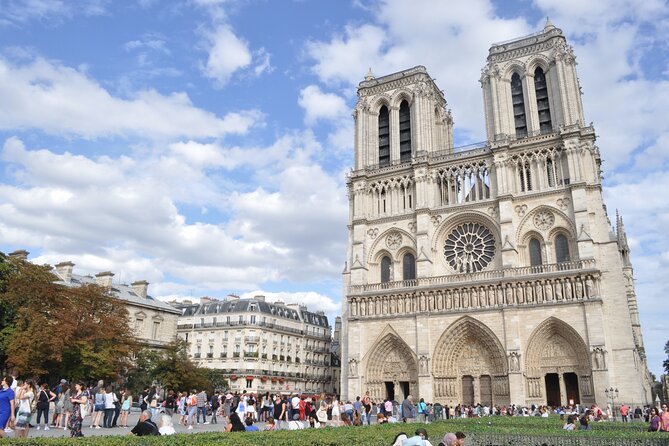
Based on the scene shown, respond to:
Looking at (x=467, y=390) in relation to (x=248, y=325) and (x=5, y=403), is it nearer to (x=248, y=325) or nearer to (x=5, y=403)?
(x=248, y=325)

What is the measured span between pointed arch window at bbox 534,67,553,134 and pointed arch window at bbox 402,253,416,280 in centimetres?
1179

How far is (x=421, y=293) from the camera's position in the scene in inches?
1363

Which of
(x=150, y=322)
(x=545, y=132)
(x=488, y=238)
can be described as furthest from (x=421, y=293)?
(x=150, y=322)

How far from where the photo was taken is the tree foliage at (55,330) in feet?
85.6

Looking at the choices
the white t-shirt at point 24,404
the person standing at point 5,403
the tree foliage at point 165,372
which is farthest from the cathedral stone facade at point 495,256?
the person standing at point 5,403

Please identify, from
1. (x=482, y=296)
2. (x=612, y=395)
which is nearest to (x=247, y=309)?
(x=482, y=296)

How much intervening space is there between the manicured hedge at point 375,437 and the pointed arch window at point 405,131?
81.6ft

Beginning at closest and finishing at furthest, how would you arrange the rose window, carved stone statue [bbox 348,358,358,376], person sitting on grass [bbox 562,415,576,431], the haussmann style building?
1. person sitting on grass [bbox 562,415,576,431]
2. the rose window
3. carved stone statue [bbox 348,358,358,376]
4. the haussmann style building

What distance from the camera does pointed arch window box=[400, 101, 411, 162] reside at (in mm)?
40691

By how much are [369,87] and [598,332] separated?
78.5 feet

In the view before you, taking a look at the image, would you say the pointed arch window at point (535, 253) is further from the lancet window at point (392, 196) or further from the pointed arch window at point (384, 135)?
the pointed arch window at point (384, 135)

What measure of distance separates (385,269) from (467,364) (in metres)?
8.56

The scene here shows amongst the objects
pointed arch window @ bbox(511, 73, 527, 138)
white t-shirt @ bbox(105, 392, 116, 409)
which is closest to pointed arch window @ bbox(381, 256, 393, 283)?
pointed arch window @ bbox(511, 73, 527, 138)

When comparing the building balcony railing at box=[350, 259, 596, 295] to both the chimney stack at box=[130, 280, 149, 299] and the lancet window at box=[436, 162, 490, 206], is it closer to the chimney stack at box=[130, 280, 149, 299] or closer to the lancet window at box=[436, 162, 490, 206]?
the lancet window at box=[436, 162, 490, 206]
